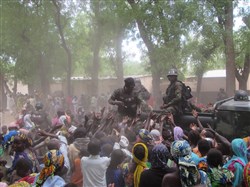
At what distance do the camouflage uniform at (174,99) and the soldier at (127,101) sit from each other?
66 cm

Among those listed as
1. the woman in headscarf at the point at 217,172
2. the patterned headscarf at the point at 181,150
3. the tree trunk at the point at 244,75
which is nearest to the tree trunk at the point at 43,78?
the tree trunk at the point at 244,75

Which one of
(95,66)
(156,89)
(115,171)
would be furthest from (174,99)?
(95,66)

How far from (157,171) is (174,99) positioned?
156 inches

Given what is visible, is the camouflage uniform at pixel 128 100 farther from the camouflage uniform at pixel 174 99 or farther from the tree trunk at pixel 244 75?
the tree trunk at pixel 244 75

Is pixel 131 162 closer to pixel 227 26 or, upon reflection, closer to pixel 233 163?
pixel 233 163

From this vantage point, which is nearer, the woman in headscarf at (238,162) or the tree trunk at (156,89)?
the woman in headscarf at (238,162)

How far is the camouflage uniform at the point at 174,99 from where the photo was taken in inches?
284

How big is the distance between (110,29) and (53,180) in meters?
20.8

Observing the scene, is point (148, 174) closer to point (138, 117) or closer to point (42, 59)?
point (138, 117)

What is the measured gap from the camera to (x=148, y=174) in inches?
133

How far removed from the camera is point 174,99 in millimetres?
7215

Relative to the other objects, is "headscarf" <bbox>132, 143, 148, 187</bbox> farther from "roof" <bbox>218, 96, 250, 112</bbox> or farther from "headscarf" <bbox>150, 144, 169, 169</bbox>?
"roof" <bbox>218, 96, 250, 112</bbox>

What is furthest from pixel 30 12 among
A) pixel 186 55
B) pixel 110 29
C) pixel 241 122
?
pixel 241 122

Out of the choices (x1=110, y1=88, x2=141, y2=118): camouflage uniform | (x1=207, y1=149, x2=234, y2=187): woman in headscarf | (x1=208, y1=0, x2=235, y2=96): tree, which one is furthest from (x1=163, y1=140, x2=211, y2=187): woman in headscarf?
(x1=208, y1=0, x2=235, y2=96): tree
